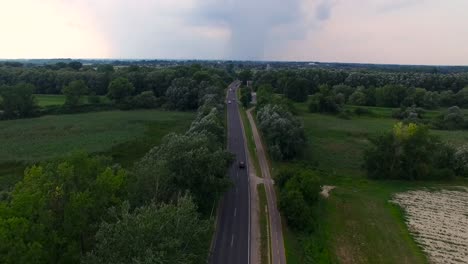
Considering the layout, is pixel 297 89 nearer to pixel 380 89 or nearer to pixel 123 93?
pixel 380 89

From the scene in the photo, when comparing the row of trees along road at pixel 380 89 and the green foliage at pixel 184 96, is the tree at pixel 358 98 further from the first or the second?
the green foliage at pixel 184 96

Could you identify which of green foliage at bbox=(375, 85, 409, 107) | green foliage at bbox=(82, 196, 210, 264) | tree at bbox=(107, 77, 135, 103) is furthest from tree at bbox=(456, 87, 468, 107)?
green foliage at bbox=(82, 196, 210, 264)

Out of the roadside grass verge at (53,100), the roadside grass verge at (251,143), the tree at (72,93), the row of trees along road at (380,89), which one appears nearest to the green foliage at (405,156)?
the roadside grass verge at (251,143)

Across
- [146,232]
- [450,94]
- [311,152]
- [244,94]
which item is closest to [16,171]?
[146,232]

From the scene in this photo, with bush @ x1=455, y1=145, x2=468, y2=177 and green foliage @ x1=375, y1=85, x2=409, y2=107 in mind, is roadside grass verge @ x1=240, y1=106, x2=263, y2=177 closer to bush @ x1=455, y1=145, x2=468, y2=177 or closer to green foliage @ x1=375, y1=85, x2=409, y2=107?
bush @ x1=455, y1=145, x2=468, y2=177

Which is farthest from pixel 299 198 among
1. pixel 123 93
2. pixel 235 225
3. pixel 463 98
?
pixel 463 98

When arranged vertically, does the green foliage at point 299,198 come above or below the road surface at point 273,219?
above
